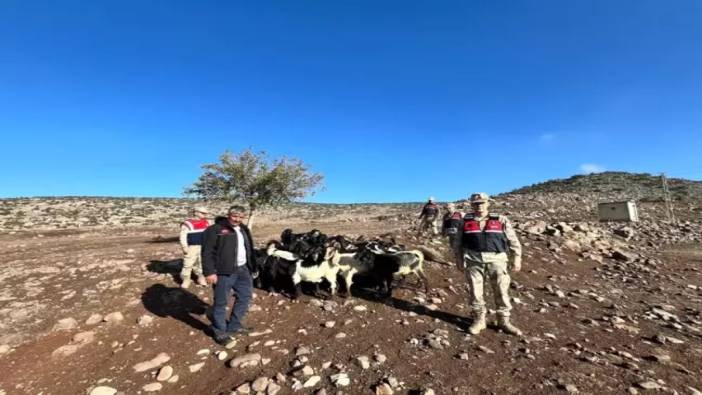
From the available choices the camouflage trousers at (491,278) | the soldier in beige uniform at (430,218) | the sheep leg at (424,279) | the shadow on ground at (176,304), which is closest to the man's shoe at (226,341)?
the shadow on ground at (176,304)

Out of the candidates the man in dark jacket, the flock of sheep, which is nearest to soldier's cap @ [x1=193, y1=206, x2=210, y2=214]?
the flock of sheep

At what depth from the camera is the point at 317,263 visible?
334 inches

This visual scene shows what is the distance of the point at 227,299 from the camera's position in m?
6.36

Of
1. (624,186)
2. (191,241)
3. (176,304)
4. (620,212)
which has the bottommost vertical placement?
(176,304)

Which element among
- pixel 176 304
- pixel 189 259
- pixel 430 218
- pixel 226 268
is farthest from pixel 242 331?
pixel 430 218

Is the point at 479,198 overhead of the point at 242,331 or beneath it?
overhead

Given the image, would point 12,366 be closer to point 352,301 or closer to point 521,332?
point 352,301

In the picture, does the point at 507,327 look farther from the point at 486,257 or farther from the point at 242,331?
the point at 242,331

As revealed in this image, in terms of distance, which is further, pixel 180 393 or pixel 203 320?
pixel 203 320

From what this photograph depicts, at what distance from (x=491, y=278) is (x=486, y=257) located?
1.38 feet

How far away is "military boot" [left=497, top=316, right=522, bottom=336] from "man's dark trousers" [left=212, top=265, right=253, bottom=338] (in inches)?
167

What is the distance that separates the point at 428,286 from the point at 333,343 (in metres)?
3.79

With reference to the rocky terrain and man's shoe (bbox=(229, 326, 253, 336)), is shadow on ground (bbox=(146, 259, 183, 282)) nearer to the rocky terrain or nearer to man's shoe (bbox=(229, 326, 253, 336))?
the rocky terrain

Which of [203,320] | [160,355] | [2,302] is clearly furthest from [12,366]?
[2,302]
